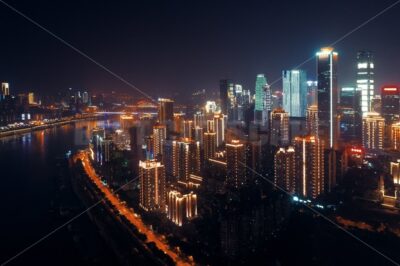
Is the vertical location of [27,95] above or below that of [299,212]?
above

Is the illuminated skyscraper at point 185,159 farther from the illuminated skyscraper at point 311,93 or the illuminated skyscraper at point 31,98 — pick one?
the illuminated skyscraper at point 31,98

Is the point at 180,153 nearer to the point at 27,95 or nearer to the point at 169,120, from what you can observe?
the point at 169,120

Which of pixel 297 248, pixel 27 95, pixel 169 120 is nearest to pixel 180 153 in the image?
pixel 297 248

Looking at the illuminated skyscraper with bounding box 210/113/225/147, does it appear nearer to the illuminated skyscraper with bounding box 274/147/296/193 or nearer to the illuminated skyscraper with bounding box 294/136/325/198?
the illuminated skyscraper with bounding box 274/147/296/193

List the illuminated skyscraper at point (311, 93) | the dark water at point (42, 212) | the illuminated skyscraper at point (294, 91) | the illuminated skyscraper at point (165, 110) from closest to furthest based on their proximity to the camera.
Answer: the dark water at point (42, 212), the illuminated skyscraper at point (311, 93), the illuminated skyscraper at point (294, 91), the illuminated skyscraper at point (165, 110)

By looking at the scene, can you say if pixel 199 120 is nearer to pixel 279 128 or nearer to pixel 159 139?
pixel 159 139

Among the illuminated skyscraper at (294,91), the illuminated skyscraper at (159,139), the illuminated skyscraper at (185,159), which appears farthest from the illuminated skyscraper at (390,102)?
the illuminated skyscraper at (159,139)
